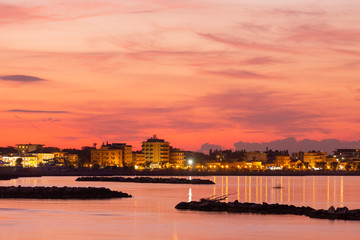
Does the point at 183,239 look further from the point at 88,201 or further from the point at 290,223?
the point at 88,201

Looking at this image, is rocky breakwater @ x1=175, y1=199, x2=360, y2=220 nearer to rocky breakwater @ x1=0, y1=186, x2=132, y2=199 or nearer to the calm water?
the calm water

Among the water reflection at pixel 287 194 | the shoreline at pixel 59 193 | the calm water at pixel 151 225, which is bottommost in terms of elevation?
the calm water at pixel 151 225

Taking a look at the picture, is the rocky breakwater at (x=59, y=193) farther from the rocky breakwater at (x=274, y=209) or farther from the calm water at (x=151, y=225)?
the rocky breakwater at (x=274, y=209)

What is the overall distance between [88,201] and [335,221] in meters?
26.0

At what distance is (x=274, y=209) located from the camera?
46.7 m

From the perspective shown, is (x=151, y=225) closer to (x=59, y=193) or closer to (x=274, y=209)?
(x=274, y=209)

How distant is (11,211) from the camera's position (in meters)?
48.8

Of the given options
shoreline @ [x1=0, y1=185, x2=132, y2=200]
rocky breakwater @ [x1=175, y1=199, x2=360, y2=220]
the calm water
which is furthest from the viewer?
shoreline @ [x1=0, y1=185, x2=132, y2=200]

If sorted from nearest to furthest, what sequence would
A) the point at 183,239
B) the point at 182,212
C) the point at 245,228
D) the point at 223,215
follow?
the point at 183,239, the point at 245,228, the point at 223,215, the point at 182,212

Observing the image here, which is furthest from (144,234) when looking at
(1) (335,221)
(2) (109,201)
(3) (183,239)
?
(2) (109,201)

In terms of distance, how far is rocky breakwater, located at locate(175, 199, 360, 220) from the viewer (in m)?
42.4

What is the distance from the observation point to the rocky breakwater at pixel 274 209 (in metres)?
42.4

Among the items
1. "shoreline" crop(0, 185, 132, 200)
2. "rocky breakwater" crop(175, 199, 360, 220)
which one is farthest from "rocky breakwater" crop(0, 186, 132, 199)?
"rocky breakwater" crop(175, 199, 360, 220)

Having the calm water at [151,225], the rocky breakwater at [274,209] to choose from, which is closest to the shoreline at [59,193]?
the calm water at [151,225]
